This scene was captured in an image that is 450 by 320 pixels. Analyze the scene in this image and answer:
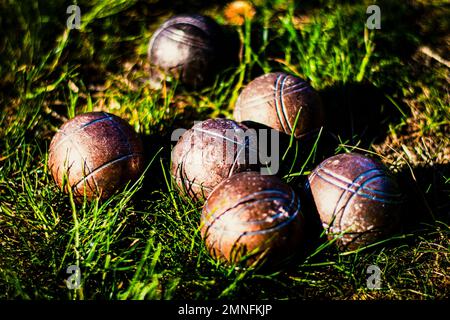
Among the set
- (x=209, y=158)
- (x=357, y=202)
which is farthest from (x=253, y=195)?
(x=357, y=202)

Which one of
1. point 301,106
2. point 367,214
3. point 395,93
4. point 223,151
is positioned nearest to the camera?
point 367,214

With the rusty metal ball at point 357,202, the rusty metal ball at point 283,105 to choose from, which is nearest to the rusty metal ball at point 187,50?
the rusty metal ball at point 283,105

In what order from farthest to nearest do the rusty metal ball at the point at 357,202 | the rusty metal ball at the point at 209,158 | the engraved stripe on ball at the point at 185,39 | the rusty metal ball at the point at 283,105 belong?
the engraved stripe on ball at the point at 185,39
the rusty metal ball at the point at 283,105
the rusty metal ball at the point at 209,158
the rusty metal ball at the point at 357,202

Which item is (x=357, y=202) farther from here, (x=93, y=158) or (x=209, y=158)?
(x=93, y=158)

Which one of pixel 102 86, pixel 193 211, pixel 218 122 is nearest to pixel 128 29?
pixel 102 86

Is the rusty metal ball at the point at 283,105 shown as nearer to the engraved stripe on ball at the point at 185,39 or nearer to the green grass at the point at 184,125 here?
the green grass at the point at 184,125
